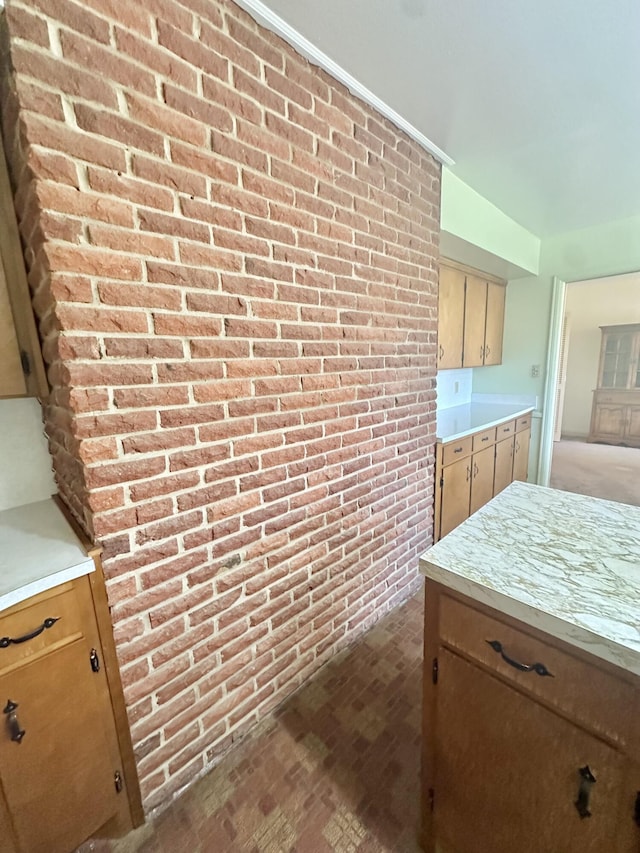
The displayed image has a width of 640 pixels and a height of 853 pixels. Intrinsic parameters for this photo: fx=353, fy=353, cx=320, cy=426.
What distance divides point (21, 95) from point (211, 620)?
1.54 metres

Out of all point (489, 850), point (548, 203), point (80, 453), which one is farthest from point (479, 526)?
point (548, 203)

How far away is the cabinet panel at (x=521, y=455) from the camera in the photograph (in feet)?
11.5

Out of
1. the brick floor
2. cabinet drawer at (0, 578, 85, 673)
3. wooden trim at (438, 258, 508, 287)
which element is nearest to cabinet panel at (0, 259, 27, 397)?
cabinet drawer at (0, 578, 85, 673)

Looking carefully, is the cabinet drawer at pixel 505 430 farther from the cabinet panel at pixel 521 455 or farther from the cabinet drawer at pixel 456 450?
the cabinet drawer at pixel 456 450

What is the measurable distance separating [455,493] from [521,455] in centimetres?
148

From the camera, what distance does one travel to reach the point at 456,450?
254 cm

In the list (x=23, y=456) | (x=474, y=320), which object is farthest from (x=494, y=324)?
(x=23, y=456)

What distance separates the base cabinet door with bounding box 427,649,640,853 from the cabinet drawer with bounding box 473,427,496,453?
83.5 inches

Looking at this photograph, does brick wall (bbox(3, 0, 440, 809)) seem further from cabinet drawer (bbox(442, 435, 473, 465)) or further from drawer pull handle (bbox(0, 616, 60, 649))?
cabinet drawer (bbox(442, 435, 473, 465))

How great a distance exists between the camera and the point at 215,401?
3.89 ft

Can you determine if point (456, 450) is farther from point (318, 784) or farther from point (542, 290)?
point (542, 290)

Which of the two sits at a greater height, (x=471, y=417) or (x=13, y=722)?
(x=471, y=417)

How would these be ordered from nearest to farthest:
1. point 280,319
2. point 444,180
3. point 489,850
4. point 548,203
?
point 489,850
point 280,319
point 444,180
point 548,203

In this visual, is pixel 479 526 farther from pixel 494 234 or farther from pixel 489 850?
pixel 494 234
